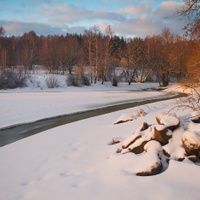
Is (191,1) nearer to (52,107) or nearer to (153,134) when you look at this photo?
(153,134)

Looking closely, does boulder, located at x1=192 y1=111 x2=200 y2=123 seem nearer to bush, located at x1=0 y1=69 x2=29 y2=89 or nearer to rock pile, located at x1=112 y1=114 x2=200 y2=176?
rock pile, located at x1=112 y1=114 x2=200 y2=176

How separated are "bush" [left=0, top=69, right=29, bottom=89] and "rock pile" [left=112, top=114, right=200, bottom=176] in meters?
28.4

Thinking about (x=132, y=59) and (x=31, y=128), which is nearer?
(x=31, y=128)

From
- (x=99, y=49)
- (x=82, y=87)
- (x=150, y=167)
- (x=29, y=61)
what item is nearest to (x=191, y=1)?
(x=150, y=167)

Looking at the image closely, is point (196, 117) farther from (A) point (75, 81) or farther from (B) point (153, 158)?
(A) point (75, 81)

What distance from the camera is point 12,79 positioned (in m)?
33.8

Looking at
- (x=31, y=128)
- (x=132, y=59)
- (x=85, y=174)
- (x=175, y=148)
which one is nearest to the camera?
(x=85, y=174)

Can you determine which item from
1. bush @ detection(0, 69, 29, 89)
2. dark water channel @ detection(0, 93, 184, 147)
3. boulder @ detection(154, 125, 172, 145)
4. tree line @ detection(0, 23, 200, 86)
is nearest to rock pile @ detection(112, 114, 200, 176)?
boulder @ detection(154, 125, 172, 145)

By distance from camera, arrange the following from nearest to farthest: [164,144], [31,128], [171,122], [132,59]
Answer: [164,144]
[171,122]
[31,128]
[132,59]

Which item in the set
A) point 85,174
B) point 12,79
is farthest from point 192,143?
point 12,79

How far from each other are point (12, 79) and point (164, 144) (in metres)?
30.3

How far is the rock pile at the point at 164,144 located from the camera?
18.4 ft

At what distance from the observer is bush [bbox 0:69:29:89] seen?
32625mm

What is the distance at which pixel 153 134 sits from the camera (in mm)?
6645
